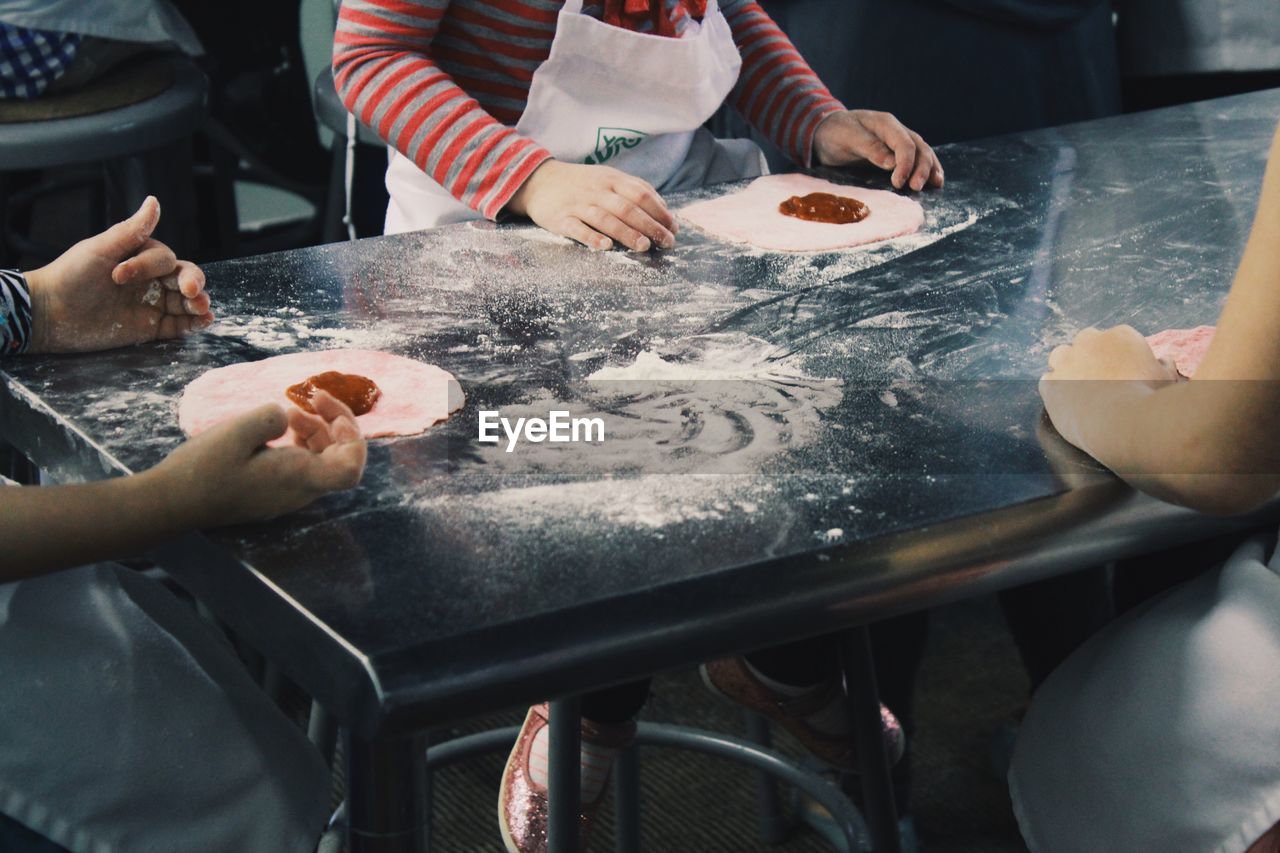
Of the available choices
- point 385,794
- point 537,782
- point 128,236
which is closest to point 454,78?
point 128,236

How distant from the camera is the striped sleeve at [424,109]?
1.35m

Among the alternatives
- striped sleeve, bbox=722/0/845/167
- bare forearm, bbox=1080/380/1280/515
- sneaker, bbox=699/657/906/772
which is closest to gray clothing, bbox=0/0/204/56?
striped sleeve, bbox=722/0/845/167

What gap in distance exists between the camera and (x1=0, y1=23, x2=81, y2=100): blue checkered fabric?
194cm

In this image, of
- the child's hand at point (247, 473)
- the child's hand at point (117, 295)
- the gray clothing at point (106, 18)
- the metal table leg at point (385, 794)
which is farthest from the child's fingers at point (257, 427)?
the gray clothing at point (106, 18)

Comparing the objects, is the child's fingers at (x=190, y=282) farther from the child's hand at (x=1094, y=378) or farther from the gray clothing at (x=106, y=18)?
the gray clothing at (x=106, y=18)

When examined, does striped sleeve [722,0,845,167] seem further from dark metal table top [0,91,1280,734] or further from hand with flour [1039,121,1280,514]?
hand with flour [1039,121,1280,514]

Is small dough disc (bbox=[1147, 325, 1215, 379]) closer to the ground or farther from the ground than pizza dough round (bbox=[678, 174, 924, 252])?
farther from the ground

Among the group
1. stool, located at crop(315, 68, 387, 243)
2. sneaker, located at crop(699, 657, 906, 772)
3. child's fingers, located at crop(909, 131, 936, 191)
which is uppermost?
child's fingers, located at crop(909, 131, 936, 191)

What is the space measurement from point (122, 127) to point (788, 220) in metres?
1.10

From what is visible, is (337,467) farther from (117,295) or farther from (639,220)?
(639,220)

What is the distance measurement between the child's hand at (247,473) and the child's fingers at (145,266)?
0.29 meters

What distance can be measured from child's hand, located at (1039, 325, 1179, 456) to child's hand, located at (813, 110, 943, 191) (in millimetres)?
543

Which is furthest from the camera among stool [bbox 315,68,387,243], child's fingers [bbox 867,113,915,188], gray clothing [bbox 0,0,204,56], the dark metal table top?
stool [bbox 315,68,387,243]

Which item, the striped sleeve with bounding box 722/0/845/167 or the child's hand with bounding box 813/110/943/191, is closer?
the child's hand with bounding box 813/110/943/191
